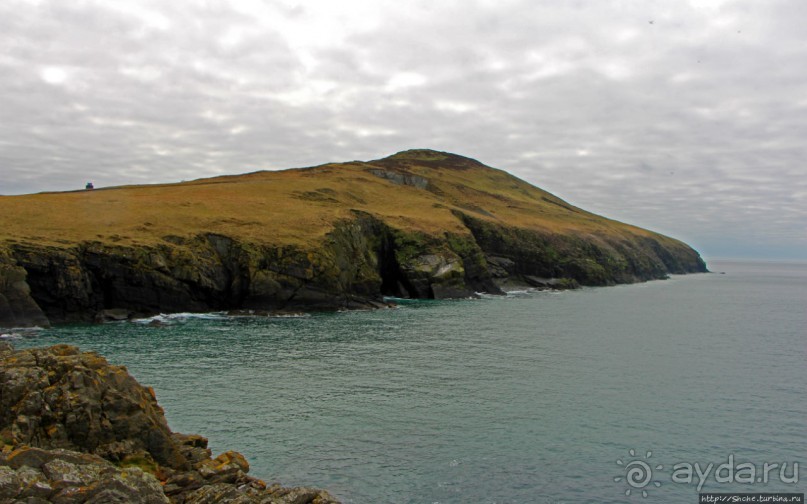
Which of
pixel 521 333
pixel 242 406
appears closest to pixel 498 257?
pixel 521 333

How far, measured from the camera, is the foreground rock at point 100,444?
14.0m

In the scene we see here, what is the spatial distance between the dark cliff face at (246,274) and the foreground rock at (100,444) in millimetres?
41180

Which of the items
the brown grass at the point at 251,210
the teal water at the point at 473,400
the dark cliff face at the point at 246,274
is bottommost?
the teal water at the point at 473,400

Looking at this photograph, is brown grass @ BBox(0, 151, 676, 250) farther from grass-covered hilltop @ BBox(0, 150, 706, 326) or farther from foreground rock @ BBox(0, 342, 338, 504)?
foreground rock @ BBox(0, 342, 338, 504)

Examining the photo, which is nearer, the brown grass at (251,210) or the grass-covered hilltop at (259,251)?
the grass-covered hilltop at (259,251)

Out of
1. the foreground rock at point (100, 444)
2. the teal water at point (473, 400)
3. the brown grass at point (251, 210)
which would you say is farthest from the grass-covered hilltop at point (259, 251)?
the foreground rock at point (100, 444)

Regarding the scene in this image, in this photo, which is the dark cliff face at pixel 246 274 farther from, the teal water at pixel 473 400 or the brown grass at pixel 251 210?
the teal water at pixel 473 400

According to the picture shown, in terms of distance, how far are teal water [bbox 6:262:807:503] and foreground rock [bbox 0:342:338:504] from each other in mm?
3555

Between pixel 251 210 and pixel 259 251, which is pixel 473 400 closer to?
pixel 259 251

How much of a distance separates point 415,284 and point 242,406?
63.9 m

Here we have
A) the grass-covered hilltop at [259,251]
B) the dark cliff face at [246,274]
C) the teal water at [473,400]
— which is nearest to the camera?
the teal water at [473,400]

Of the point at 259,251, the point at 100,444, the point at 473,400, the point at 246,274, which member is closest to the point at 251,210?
the point at 259,251

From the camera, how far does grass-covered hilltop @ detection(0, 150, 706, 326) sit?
58500mm

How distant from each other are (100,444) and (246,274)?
53.3 m
